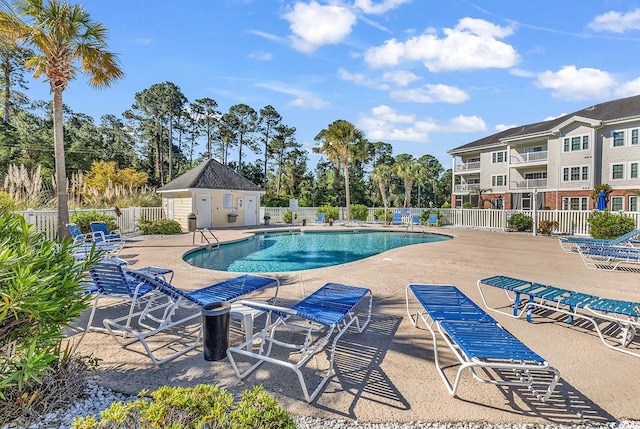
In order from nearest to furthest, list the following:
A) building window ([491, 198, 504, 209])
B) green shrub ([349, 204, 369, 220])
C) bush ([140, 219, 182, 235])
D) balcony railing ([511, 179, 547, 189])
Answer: bush ([140, 219, 182, 235]), green shrub ([349, 204, 369, 220]), balcony railing ([511, 179, 547, 189]), building window ([491, 198, 504, 209])

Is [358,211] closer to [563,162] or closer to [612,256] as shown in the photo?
[563,162]

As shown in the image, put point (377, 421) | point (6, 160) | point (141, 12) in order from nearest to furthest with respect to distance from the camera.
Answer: point (377, 421) < point (141, 12) < point (6, 160)

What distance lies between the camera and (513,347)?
2.72 metres

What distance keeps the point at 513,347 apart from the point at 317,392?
169 centimetres

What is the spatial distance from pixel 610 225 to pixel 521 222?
13.7 feet

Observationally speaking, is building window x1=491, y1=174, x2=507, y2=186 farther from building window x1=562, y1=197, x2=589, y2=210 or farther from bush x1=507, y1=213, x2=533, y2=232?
bush x1=507, y1=213, x2=533, y2=232

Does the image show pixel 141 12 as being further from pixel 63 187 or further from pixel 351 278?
pixel 351 278

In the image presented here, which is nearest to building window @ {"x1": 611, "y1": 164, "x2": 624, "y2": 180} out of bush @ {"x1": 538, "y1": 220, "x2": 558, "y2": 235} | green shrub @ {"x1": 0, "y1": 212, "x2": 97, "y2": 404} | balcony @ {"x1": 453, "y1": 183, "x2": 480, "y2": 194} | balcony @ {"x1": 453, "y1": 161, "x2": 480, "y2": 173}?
balcony @ {"x1": 453, "y1": 183, "x2": 480, "y2": 194}

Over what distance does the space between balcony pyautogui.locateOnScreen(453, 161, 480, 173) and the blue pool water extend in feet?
57.2

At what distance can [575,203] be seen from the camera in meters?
24.4

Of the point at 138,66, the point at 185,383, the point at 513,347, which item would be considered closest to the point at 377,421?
the point at 513,347

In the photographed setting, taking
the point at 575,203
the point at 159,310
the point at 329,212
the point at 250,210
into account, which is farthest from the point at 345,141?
the point at 159,310

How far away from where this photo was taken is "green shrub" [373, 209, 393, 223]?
22.6 metres

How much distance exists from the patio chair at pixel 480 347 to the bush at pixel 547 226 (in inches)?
556
